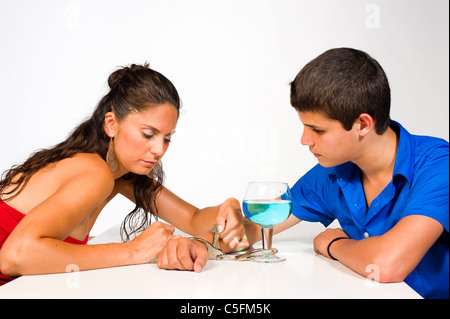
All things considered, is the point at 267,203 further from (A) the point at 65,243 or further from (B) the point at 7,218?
(B) the point at 7,218

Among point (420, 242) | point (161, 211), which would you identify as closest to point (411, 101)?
point (161, 211)

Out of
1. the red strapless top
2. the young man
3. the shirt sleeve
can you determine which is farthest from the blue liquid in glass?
the red strapless top

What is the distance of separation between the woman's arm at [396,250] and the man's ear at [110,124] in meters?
1.00

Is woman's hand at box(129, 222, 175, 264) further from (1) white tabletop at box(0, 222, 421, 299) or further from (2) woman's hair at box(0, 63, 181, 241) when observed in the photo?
(2) woman's hair at box(0, 63, 181, 241)

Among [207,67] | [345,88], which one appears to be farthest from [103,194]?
[207,67]

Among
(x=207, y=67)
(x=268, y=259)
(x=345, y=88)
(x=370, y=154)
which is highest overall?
(x=207, y=67)

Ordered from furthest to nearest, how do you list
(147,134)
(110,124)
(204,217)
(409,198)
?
(204,217) < (110,124) < (147,134) < (409,198)

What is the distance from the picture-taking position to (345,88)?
1.49 m

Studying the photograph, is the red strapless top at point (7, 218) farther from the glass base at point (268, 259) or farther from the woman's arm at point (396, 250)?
the woman's arm at point (396, 250)

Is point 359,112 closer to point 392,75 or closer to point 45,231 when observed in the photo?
point 45,231

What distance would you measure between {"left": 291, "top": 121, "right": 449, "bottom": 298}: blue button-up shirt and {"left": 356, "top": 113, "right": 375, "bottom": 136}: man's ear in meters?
0.11

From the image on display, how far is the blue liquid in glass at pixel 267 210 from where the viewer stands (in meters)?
1.36

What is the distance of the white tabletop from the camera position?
42.3 inches

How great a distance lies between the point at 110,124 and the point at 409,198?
3.71ft
